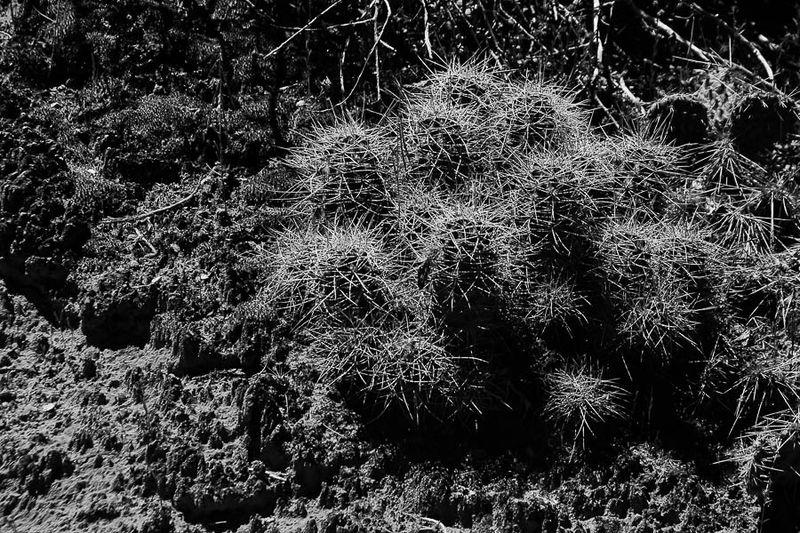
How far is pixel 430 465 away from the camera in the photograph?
11.0ft

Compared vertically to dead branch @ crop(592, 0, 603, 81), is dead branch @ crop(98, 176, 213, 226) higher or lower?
lower

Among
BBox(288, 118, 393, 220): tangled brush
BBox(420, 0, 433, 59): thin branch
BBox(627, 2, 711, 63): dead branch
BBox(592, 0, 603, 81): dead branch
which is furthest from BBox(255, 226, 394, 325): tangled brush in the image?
BBox(627, 2, 711, 63): dead branch


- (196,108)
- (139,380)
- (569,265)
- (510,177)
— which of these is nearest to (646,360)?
(569,265)

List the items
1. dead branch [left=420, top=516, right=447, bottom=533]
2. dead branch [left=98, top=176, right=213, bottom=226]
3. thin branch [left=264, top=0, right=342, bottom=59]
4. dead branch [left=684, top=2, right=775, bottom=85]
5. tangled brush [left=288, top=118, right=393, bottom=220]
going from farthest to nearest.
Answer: thin branch [left=264, top=0, right=342, bottom=59] < dead branch [left=684, top=2, right=775, bottom=85] < dead branch [left=98, top=176, right=213, bottom=226] < tangled brush [left=288, top=118, right=393, bottom=220] < dead branch [left=420, top=516, right=447, bottom=533]

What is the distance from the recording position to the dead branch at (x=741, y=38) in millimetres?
4418

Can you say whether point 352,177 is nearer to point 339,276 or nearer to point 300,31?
point 339,276

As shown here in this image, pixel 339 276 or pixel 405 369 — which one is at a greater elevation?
pixel 339 276

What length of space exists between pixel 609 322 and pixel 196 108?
228 cm

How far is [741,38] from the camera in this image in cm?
455

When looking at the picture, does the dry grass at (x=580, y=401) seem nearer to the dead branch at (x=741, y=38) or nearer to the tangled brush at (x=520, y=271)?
the tangled brush at (x=520, y=271)


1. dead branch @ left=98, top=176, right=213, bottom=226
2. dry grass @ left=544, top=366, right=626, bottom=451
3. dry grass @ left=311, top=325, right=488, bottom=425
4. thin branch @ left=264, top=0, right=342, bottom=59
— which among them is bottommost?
dry grass @ left=544, top=366, right=626, bottom=451

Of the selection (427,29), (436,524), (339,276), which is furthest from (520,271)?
(427,29)

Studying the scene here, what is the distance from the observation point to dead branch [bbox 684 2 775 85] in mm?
4418

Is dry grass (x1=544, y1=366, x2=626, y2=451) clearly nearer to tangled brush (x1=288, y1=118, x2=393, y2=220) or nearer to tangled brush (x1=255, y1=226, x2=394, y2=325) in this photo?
tangled brush (x1=255, y1=226, x2=394, y2=325)
